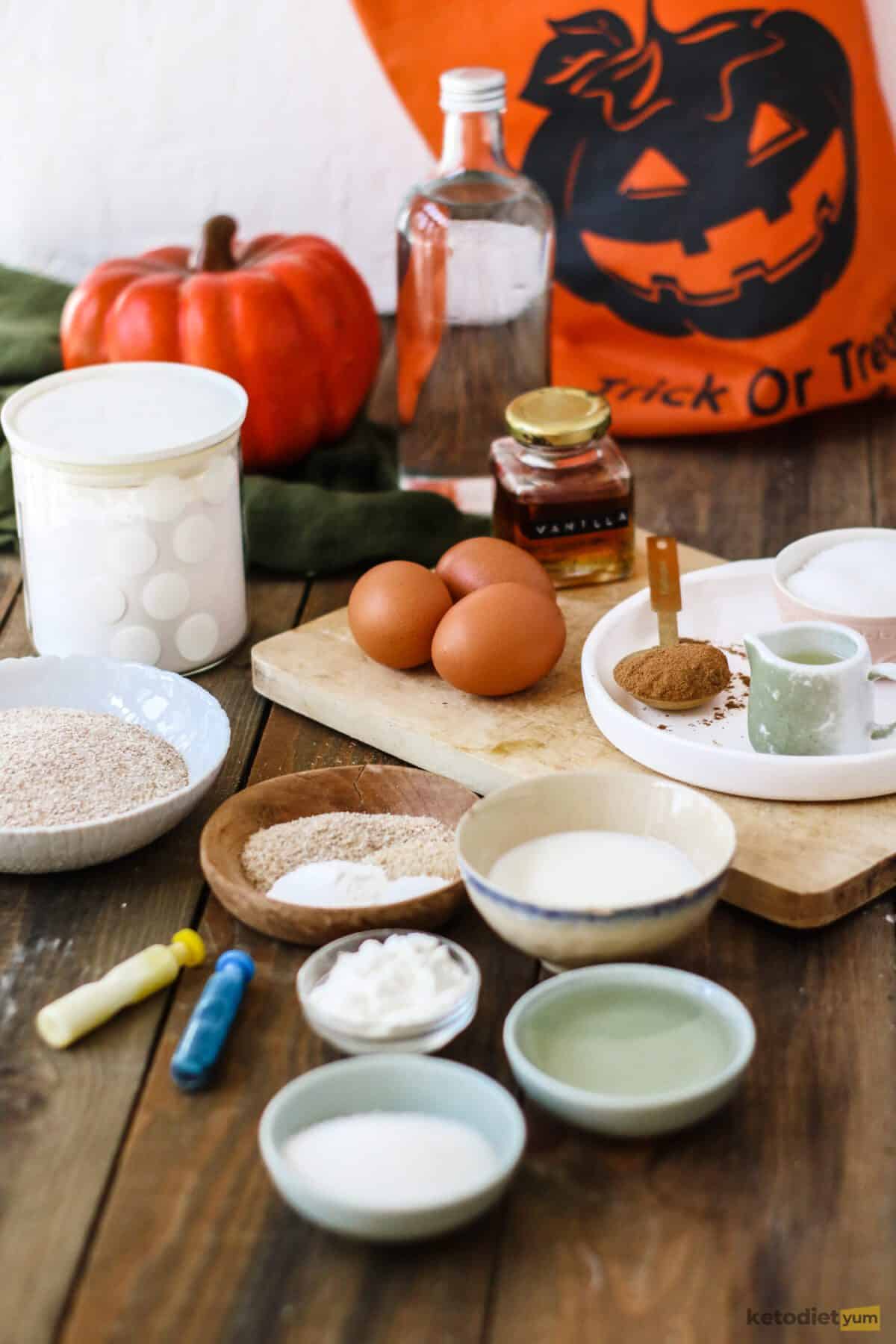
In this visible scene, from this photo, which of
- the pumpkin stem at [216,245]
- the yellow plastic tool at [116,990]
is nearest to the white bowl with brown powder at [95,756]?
the yellow plastic tool at [116,990]

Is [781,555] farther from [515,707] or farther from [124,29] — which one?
[124,29]

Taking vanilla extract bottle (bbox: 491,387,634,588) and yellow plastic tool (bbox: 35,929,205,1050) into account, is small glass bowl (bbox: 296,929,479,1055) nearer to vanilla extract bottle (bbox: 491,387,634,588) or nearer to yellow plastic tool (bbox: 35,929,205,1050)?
yellow plastic tool (bbox: 35,929,205,1050)

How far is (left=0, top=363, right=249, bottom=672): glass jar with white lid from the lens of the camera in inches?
51.6

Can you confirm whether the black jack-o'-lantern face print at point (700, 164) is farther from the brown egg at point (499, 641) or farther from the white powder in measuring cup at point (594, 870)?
the white powder in measuring cup at point (594, 870)

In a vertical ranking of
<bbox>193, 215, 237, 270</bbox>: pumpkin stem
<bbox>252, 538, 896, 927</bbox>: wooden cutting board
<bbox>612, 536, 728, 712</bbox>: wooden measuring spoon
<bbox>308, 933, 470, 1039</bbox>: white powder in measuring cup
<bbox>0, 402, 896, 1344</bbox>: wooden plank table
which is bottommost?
<bbox>0, 402, 896, 1344</bbox>: wooden plank table

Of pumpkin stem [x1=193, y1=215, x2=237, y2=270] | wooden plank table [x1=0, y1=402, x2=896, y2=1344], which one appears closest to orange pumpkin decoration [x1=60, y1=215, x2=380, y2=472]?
pumpkin stem [x1=193, y1=215, x2=237, y2=270]

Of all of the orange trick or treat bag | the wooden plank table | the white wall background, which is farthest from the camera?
the white wall background

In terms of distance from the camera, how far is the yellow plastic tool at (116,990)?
0.96m

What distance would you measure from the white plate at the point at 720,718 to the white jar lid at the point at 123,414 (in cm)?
40

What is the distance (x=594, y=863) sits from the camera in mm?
1003

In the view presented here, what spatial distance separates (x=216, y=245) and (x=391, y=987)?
1.17 meters

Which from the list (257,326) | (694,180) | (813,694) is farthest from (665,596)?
(694,180)

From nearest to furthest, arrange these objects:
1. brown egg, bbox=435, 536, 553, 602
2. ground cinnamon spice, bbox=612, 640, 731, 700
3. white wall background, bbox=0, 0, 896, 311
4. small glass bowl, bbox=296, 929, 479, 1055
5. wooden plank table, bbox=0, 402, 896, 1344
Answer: wooden plank table, bbox=0, 402, 896, 1344 → small glass bowl, bbox=296, 929, 479, 1055 → ground cinnamon spice, bbox=612, 640, 731, 700 → brown egg, bbox=435, 536, 553, 602 → white wall background, bbox=0, 0, 896, 311

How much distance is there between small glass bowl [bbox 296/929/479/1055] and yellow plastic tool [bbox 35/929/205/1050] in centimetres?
10
